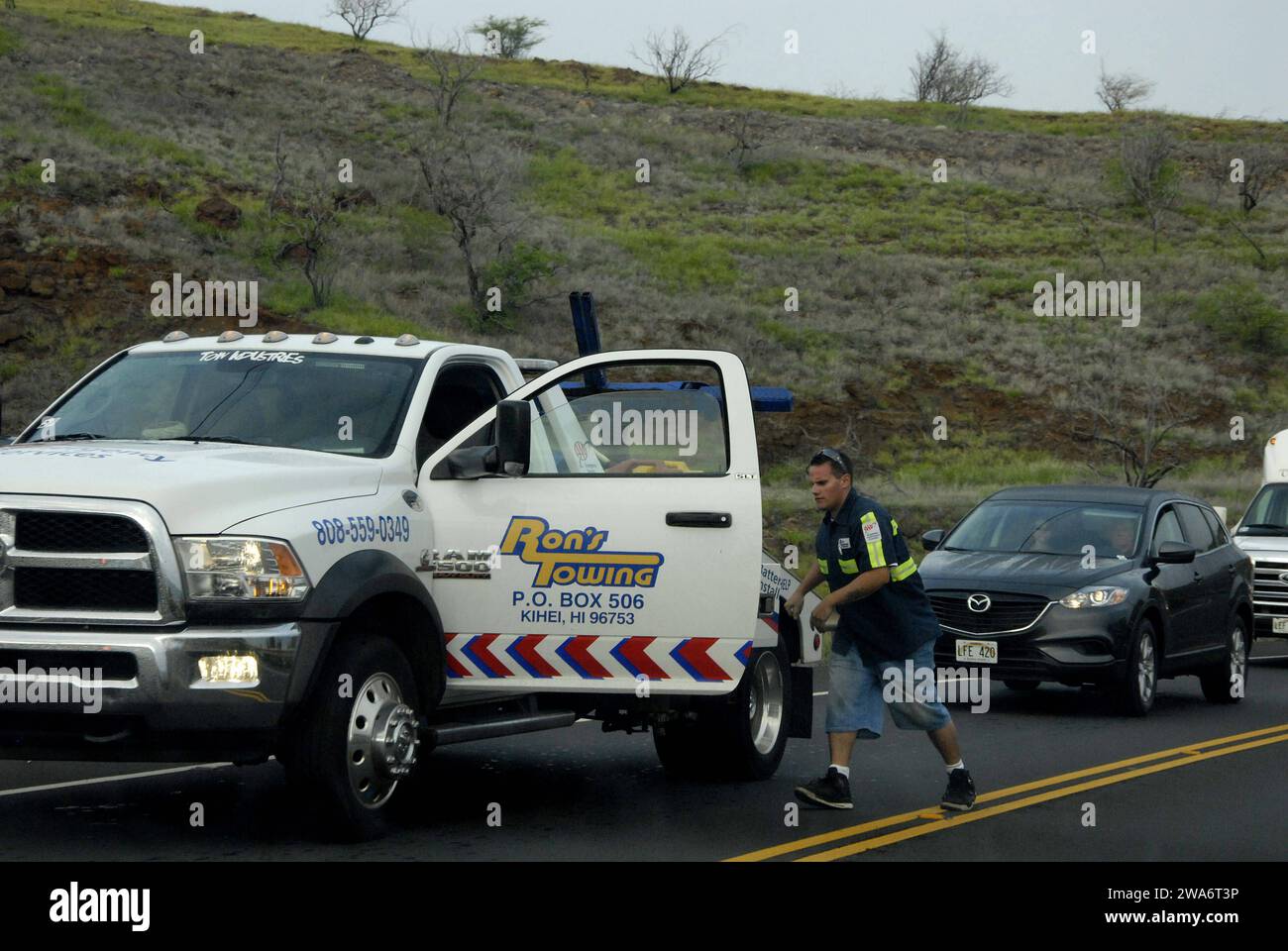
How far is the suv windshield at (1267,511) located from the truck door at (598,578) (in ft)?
43.2

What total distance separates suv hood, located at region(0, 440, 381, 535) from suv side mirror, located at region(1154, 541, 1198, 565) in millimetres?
8208

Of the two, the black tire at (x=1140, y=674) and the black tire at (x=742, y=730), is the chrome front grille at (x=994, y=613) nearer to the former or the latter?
the black tire at (x=1140, y=674)

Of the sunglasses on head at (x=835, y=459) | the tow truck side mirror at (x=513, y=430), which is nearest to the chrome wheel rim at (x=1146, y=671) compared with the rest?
the sunglasses on head at (x=835, y=459)

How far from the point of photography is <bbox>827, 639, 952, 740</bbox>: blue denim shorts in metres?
8.42

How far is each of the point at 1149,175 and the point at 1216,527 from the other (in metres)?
51.9

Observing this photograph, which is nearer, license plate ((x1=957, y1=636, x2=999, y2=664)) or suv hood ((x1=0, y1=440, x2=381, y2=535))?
suv hood ((x1=0, y1=440, x2=381, y2=535))

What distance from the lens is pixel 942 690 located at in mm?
14039

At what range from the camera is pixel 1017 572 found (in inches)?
541

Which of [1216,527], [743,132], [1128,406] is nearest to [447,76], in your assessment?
[743,132]

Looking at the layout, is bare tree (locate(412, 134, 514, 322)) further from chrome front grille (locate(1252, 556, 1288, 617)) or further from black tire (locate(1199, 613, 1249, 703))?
black tire (locate(1199, 613, 1249, 703))

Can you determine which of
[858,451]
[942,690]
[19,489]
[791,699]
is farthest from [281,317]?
[19,489]

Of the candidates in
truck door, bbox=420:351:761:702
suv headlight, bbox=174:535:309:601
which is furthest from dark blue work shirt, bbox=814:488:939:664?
suv headlight, bbox=174:535:309:601

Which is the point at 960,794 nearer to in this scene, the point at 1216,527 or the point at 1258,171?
the point at 1216,527

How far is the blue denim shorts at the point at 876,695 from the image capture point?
27.6 ft
